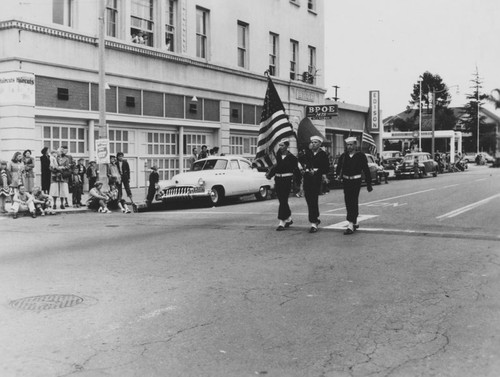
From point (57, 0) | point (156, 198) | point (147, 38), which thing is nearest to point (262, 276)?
point (156, 198)

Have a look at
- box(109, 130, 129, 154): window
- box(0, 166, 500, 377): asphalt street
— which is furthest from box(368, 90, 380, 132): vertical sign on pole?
box(0, 166, 500, 377): asphalt street

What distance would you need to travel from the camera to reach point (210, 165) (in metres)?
20.1

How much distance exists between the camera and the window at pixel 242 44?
32.2 metres

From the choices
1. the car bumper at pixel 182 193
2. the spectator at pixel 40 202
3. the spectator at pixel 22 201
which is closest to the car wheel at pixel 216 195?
the car bumper at pixel 182 193

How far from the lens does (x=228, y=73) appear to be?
101 ft

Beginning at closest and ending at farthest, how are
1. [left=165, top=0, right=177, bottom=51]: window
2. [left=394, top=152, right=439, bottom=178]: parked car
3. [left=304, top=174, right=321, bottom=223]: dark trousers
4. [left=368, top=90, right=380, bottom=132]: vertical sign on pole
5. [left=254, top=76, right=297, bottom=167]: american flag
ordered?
[left=304, top=174, right=321, bottom=223]: dark trousers → [left=254, top=76, right=297, bottom=167]: american flag → [left=165, top=0, right=177, bottom=51]: window → [left=394, top=152, right=439, bottom=178]: parked car → [left=368, top=90, right=380, bottom=132]: vertical sign on pole

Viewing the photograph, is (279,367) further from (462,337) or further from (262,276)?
(262,276)

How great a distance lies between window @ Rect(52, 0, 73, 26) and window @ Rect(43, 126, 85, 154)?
382 cm

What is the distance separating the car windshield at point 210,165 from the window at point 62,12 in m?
7.39

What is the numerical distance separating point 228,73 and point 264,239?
20943 millimetres

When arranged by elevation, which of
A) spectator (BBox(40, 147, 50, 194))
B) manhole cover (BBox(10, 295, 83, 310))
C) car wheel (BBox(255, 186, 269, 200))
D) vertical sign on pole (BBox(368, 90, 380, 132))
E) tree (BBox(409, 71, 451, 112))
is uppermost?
tree (BBox(409, 71, 451, 112))

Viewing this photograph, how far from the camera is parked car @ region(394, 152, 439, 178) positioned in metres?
40.2

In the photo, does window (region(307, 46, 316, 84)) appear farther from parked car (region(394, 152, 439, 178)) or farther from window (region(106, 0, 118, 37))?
window (region(106, 0, 118, 37))

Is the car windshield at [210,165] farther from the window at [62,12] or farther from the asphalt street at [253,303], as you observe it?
the asphalt street at [253,303]
